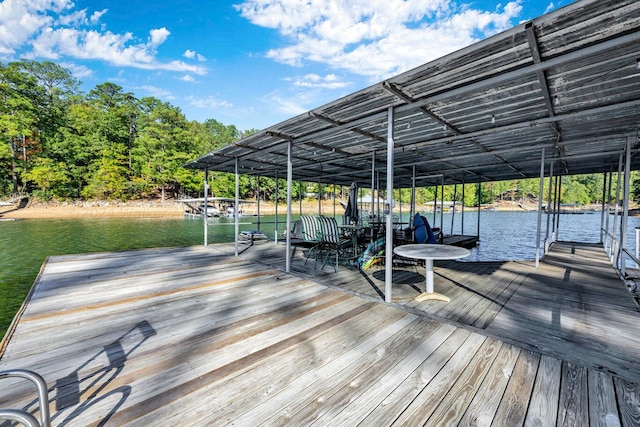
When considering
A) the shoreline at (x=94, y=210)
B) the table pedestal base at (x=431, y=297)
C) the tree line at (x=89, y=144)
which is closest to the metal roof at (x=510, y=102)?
the table pedestal base at (x=431, y=297)

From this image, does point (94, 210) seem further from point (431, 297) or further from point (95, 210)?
point (431, 297)

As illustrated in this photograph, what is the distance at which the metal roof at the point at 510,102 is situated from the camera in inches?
74.7

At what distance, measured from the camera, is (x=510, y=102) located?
127 inches

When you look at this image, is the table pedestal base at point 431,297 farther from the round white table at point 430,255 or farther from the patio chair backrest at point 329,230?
the patio chair backrest at point 329,230

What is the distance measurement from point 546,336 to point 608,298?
196cm

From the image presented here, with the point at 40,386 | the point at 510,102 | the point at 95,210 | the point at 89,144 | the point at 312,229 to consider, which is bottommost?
the point at 95,210

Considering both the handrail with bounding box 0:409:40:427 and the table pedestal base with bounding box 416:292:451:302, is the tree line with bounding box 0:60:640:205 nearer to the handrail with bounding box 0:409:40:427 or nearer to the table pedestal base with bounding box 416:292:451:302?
the table pedestal base with bounding box 416:292:451:302

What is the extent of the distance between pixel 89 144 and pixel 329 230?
36020 millimetres

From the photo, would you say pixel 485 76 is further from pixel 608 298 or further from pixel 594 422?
pixel 608 298

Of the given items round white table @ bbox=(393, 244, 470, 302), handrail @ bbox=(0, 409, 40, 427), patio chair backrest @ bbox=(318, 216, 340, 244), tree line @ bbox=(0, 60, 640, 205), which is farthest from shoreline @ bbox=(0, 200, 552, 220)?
handrail @ bbox=(0, 409, 40, 427)

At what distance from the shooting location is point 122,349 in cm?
211

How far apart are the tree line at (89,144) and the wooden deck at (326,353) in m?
18.3

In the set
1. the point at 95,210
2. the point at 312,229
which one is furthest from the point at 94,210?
the point at 312,229

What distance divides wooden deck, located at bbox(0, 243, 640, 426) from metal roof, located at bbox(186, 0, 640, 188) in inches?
92.3
